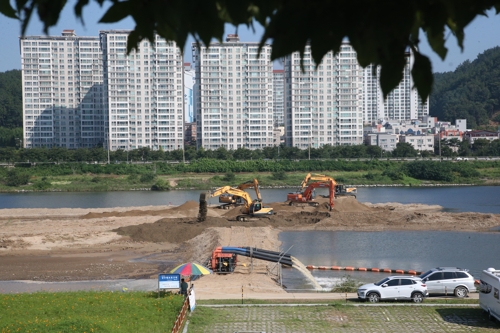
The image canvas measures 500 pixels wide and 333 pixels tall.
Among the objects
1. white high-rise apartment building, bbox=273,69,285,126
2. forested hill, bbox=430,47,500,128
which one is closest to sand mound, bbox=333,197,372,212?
white high-rise apartment building, bbox=273,69,285,126

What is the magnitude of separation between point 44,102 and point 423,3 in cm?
11647

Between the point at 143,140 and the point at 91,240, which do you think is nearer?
the point at 91,240

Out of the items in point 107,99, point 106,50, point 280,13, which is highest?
point 106,50

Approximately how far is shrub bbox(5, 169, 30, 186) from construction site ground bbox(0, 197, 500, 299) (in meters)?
33.2

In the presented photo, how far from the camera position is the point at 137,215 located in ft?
158

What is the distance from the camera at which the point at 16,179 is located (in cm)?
8525

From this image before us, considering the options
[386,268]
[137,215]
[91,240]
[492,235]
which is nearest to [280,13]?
[386,268]

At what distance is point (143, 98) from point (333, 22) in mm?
101909

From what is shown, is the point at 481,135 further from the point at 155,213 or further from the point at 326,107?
the point at 155,213

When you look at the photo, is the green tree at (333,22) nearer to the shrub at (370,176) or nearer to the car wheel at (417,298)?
the car wheel at (417,298)

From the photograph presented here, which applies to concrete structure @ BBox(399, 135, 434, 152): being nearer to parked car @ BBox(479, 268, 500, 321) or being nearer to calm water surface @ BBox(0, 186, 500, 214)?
calm water surface @ BBox(0, 186, 500, 214)

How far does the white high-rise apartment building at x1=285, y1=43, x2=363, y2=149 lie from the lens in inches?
4117

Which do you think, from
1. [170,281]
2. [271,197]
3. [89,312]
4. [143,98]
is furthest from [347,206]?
[143,98]

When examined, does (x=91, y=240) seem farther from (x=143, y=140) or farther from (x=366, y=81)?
(x=366, y=81)
